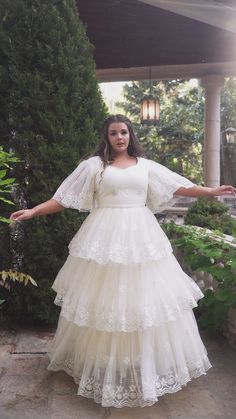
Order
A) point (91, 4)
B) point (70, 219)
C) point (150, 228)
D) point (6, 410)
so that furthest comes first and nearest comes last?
1. point (91, 4)
2. point (70, 219)
3. point (150, 228)
4. point (6, 410)

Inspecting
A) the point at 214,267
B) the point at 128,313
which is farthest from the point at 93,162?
the point at 214,267

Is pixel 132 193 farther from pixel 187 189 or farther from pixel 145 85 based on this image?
pixel 145 85

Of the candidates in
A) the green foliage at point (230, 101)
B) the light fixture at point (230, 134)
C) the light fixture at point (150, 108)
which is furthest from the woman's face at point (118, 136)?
the green foliage at point (230, 101)

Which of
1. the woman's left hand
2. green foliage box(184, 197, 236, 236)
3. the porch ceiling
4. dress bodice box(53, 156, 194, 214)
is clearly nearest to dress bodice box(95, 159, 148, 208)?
dress bodice box(53, 156, 194, 214)

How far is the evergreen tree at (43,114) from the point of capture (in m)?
3.44

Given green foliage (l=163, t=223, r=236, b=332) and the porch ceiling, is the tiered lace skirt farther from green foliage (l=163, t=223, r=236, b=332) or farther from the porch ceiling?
the porch ceiling

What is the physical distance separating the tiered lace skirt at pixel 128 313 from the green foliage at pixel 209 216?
3.43m

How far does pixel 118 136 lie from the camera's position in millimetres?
2729

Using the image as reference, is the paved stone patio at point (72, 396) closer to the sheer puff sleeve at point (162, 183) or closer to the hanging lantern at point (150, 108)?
the sheer puff sleeve at point (162, 183)

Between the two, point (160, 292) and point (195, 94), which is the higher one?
point (195, 94)

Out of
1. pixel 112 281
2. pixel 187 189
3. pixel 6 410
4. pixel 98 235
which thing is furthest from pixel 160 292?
pixel 6 410

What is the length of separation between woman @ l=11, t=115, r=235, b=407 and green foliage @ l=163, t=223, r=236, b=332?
53 centimetres

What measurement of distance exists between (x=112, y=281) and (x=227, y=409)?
100 centimetres

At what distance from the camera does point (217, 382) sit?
2832mm
